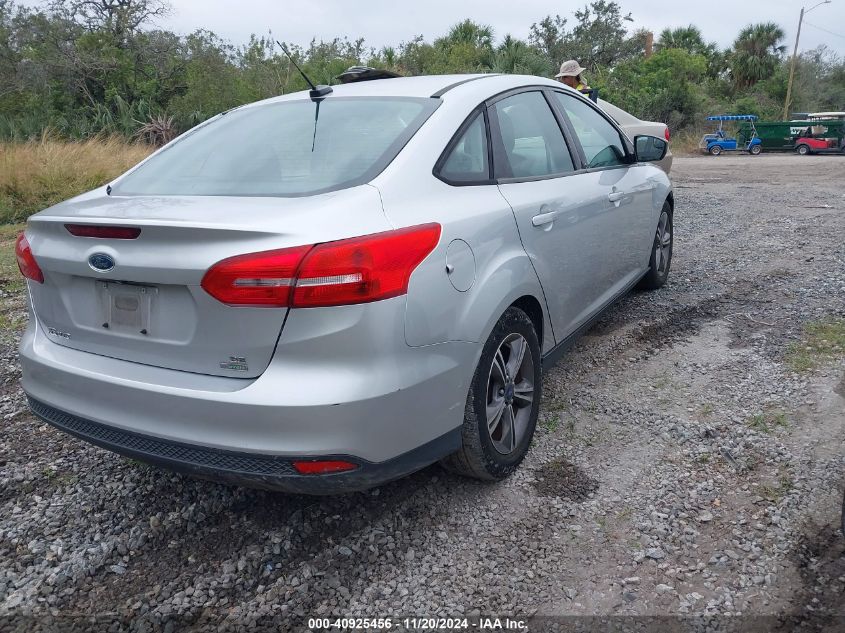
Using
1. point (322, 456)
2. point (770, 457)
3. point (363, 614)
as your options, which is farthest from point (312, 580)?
point (770, 457)

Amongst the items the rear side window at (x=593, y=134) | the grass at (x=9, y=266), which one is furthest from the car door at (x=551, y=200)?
the grass at (x=9, y=266)

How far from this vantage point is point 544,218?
309 centimetres

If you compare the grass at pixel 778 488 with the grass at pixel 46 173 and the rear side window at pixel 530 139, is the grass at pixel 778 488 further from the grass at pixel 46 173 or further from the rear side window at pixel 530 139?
the grass at pixel 46 173

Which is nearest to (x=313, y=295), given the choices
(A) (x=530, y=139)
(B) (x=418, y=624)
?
(B) (x=418, y=624)

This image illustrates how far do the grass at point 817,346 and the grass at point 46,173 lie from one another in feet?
34.4

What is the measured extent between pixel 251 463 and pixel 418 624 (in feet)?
2.44

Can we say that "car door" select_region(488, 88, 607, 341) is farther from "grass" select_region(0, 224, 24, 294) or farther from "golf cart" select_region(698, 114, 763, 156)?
"golf cart" select_region(698, 114, 763, 156)

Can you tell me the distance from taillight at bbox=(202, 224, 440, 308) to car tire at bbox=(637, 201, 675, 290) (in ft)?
11.8

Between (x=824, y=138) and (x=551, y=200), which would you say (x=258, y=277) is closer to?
(x=551, y=200)

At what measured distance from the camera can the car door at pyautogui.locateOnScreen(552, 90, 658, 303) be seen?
3.86 meters

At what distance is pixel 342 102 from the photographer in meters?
3.02

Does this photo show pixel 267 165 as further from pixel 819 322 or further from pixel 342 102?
pixel 819 322

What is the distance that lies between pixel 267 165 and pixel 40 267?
0.90m

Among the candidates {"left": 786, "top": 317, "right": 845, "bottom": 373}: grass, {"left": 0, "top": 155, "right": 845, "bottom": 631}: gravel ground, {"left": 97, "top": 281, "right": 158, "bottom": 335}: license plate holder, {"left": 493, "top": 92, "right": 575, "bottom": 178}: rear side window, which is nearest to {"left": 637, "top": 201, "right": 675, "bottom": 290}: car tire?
{"left": 786, "top": 317, "right": 845, "bottom": 373}: grass
